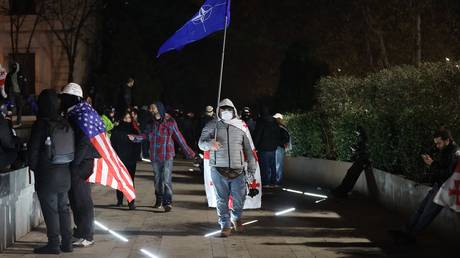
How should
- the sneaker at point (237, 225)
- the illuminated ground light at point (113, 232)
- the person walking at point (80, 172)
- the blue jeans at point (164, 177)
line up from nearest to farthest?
the person walking at point (80, 172)
the illuminated ground light at point (113, 232)
the sneaker at point (237, 225)
the blue jeans at point (164, 177)

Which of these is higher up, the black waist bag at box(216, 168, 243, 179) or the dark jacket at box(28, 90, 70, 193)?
the dark jacket at box(28, 90, 70, 193)

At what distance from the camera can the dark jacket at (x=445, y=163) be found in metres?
9.68

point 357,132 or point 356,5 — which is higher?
point 356,5

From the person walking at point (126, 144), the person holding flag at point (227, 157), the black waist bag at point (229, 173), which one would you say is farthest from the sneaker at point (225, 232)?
the person walking at point (126, 144)

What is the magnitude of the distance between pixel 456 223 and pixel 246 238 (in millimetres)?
2857

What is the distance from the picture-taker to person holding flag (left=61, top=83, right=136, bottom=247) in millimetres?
9570

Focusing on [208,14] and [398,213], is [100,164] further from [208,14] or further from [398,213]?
[398,213]

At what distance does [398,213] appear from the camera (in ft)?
43.4

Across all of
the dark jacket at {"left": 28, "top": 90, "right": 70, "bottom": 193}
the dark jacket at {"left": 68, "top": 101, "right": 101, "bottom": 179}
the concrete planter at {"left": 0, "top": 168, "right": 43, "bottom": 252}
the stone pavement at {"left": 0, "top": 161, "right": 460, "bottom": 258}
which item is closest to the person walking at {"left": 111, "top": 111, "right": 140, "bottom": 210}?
the stone pavement at {"left": 0, "top": 161, "right": 460, "bottom": 258}

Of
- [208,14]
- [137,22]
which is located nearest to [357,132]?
[208,14]

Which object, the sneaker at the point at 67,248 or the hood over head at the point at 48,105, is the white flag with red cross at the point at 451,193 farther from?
the hood over head at the point at 48,105

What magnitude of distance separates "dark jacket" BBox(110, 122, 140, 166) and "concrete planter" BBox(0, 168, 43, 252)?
8.05ft

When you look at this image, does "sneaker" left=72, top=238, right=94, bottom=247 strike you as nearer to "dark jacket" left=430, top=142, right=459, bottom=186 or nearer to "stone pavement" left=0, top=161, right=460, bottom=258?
"stone pavement" left=0, top=161, right=460, bottom=258

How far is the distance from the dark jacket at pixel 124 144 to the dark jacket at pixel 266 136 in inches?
189
